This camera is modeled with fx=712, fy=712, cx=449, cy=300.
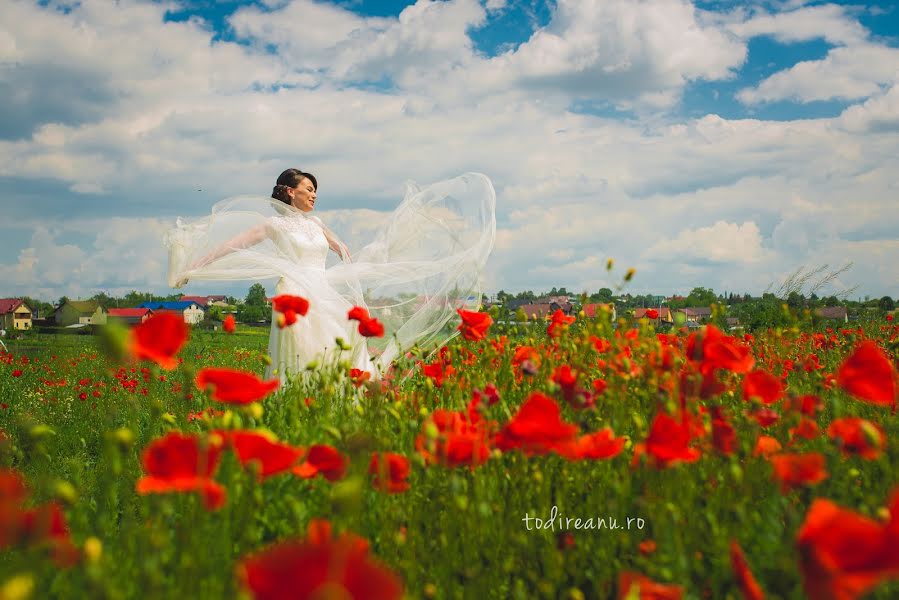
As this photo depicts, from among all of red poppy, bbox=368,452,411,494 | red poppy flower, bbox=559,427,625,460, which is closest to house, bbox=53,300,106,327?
red poppy, bbox=368,452,411,494

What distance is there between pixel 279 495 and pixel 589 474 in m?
1.02

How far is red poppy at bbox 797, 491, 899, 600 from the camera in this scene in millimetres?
941

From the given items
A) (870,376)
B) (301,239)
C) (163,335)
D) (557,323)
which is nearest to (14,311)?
(301,239)


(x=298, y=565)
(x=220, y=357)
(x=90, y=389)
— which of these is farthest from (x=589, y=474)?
(x=220, y=357)

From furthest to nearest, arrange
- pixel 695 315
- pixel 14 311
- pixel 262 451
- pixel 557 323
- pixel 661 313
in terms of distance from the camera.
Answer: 1. pixel 14 311
2. pixel 695 315
3. pixel 661 313
4. pixel 557 323
5. pixel 262 451

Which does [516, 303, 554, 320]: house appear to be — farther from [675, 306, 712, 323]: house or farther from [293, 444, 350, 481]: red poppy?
[293, 444, 350, 481]: red poppy

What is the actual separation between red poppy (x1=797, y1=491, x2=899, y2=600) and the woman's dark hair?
5.91m

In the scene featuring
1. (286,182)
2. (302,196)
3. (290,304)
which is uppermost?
(286,182)

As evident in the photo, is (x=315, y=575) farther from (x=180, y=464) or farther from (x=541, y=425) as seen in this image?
(x=541, y=425)

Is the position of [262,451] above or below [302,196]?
below

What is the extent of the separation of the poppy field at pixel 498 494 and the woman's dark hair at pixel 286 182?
3.38 m

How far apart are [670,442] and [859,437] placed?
469 mm

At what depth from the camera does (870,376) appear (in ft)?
5.58

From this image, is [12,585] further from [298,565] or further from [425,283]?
[425,283]
